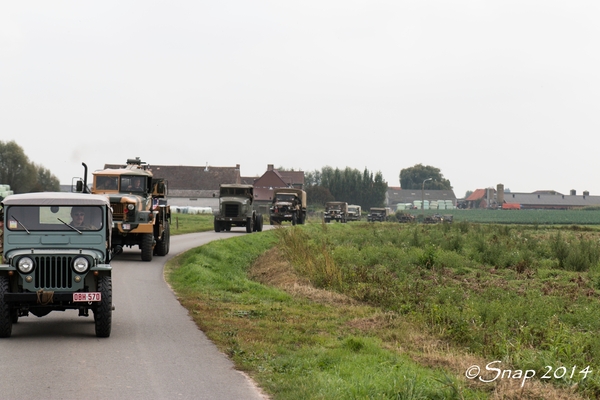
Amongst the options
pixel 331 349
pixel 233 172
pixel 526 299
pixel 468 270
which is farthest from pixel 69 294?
pixel 233 172

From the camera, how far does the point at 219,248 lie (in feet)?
98.3

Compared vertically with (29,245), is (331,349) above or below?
below

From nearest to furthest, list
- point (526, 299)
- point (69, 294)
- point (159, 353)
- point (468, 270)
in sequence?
1. point (159, 353)
2. point (69, 294)
3. point (526, 299)
4. point (468, 270)

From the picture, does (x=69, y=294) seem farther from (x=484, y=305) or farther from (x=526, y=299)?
(x=526, y=299)

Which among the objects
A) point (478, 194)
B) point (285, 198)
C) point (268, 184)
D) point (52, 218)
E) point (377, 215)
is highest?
point (268, 184)

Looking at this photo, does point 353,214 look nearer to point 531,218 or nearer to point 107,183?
point 531,218

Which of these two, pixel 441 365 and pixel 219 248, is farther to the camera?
pixel 219 248

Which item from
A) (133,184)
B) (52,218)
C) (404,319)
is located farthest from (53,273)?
(133,184)

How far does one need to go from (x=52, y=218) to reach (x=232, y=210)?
3524cm

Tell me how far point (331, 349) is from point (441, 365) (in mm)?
1821

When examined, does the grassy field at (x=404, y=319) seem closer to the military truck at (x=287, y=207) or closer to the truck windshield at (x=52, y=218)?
the truck windshield at (x=52, y=218)

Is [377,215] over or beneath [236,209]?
beneath

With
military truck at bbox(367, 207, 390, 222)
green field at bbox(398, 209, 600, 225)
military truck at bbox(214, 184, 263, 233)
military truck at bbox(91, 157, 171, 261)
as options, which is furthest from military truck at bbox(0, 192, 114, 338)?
military truck at bbox(367, 207, 390, 222)

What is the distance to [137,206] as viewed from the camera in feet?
89.3
